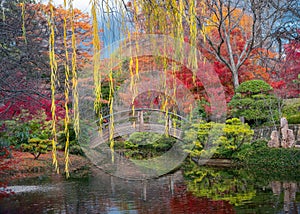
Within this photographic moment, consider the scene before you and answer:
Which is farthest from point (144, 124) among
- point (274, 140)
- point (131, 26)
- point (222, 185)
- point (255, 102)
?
point (131, 26)

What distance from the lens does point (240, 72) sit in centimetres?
1527

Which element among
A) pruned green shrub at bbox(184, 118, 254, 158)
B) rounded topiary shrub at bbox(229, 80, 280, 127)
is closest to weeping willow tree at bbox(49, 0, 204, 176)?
pruned green shrub at bbox(184, 118, 254, 158)

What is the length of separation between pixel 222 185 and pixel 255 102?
5083 mm

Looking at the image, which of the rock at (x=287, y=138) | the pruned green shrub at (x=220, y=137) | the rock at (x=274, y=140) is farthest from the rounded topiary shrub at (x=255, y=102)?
the rock at (x=287, y=138)

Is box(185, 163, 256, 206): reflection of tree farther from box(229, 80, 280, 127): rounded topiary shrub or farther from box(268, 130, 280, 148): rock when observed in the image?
box(229, 80, 280, 127): rounded topiary shrub

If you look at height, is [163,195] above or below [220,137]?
below

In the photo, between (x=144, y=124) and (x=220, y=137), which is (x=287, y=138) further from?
(x=144, y=124)

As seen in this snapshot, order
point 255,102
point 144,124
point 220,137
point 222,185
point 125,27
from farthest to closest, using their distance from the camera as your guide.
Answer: point 144,124, point 255,102, point 220,137, point 222,185, point 125,27

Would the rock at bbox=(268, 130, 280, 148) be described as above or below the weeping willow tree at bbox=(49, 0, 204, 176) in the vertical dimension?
below

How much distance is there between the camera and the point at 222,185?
29.0ft

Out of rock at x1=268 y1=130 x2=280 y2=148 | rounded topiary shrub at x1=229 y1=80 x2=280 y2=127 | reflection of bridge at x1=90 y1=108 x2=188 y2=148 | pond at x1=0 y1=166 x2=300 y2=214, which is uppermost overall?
rounded topiary shrub at x1=229 y1=80 x2=280 y2=127

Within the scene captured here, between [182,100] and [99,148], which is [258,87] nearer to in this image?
[182,100]

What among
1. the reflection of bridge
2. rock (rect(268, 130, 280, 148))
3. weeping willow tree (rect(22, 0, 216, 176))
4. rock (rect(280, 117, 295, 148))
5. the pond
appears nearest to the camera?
→ weeping willow tree (rect(22, 0, 216, 176))

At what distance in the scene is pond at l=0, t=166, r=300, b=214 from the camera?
6.51m
